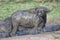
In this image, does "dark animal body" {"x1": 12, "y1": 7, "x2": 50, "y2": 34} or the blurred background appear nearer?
"dark animal body" {"x1": 12, "y1": 7, "x2": 50, "y2": 34}

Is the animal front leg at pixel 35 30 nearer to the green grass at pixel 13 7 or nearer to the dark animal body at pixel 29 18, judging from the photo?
the dark animal body at pixel 29 18

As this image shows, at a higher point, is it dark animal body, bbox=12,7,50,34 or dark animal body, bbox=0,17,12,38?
dark animal body, bbox=12,7,50,34

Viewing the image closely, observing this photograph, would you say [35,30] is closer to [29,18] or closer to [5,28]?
[29,18]

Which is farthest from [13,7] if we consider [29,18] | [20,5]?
[29,18]

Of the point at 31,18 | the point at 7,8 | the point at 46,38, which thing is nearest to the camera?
the point at 46,38

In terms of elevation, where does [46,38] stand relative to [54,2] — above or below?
below

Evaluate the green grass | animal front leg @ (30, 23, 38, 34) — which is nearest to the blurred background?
the green grass

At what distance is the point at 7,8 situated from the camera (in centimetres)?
365

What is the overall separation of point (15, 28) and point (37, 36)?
38cm

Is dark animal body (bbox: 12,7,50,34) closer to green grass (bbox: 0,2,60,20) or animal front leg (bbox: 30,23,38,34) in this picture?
animal front leg (bbox: 30,23,38,34)

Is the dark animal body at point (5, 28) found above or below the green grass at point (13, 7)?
below

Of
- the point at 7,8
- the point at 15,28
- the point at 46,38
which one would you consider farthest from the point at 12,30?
the point at 7,8

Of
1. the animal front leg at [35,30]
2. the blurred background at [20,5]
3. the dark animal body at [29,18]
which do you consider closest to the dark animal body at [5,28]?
the dark animal body at [29,18]

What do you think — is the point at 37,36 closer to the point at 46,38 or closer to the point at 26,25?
the point at 46,38
